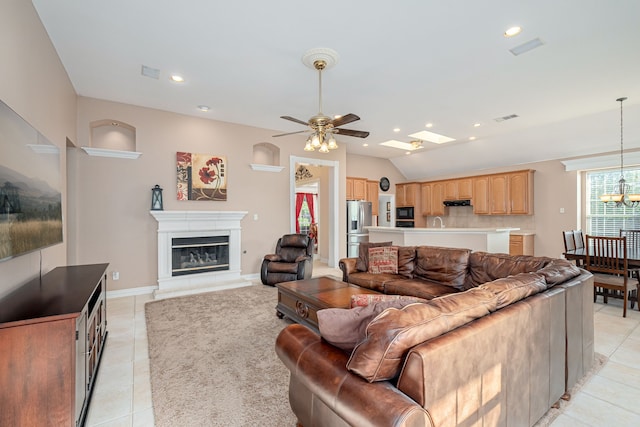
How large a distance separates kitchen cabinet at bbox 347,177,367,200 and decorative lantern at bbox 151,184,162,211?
450cm

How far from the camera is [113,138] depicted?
4.80 m

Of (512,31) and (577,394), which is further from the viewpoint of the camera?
(512,31)

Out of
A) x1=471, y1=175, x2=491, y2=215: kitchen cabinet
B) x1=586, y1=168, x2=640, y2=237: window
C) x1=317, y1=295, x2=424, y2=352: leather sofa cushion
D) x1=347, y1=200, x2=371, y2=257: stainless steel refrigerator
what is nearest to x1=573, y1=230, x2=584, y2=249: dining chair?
x1=586, y1=168, x2=640, y2=237: window

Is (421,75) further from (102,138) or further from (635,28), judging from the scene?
(102,138)

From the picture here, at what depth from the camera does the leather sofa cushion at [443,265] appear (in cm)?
343

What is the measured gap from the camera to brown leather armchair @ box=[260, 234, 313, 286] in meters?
4.95

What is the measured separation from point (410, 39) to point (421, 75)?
84cm

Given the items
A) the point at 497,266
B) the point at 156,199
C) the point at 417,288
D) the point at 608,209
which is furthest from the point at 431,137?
the point at 156,199

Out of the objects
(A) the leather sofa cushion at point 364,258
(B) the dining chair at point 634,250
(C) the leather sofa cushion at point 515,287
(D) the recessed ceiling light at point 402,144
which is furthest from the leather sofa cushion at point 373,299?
(D) the recessed ceiling light at point 402,144

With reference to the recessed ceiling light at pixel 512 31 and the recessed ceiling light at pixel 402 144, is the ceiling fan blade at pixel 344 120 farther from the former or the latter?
the recessed ceiling light at pixel 402 144

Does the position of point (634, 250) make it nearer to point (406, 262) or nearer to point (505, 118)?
point (505, 118)

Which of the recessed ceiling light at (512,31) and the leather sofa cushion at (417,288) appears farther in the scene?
the leather sofa cushion at (417,288)

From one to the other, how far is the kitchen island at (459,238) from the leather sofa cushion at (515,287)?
133 inches

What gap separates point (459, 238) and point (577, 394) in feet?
11.3
